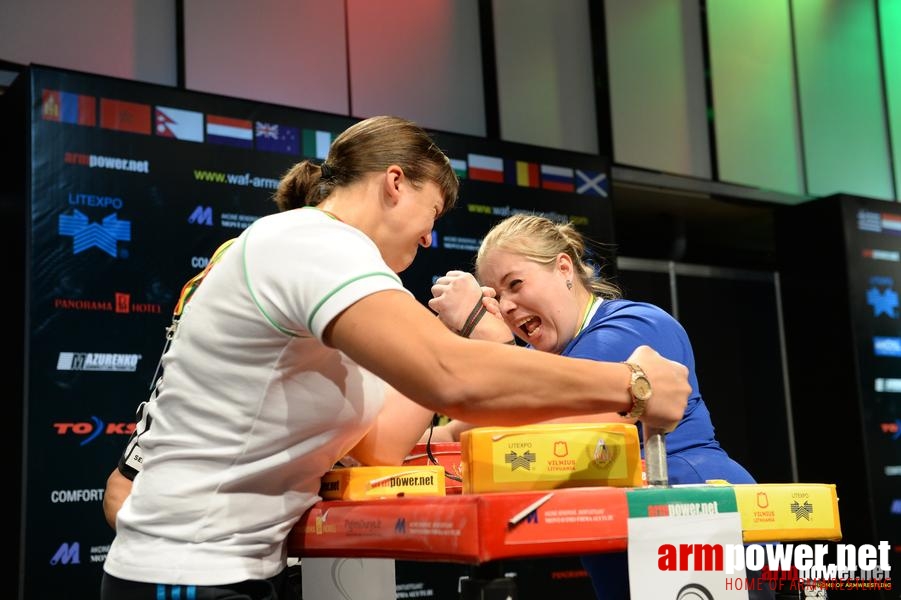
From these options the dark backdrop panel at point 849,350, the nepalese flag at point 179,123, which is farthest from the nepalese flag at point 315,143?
the dark backdrop panel at point 849,350

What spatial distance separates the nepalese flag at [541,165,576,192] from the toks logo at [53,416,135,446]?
2.57m

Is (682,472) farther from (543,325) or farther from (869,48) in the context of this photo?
(869,48)

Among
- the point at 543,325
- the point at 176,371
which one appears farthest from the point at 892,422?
the point at 176,371

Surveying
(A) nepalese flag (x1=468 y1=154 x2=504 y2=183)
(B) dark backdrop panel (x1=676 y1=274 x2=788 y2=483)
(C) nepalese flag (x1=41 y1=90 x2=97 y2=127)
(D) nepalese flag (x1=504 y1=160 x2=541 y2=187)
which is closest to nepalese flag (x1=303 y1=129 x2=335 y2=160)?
(A) nepalese flag (x1=468 y1=154 x2=504 y2=183)

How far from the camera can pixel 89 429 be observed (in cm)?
358

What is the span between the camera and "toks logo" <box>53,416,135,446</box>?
3521 millimetres

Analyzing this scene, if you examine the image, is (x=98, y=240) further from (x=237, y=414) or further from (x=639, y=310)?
(x=237, y=414)

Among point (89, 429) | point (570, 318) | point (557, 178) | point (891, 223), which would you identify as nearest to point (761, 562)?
point (570, 318)

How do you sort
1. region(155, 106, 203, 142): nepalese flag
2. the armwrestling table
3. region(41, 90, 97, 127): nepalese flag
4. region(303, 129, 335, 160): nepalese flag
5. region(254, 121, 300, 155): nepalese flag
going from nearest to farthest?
1. the armwrestling table
2. region(41, 90, 97, 127): nepalese flag
3. region(155, 106, 203, 142): nepalese flag
4. region(254, 121, 300, 155): nepalese flag
5. region(303, 129, 335, 160): nepalese flag

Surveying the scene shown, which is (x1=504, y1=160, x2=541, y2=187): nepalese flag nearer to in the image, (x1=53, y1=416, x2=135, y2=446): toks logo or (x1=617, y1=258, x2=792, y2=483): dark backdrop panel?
(x1=617, y1=258, x2=792, y2=483): dark backdrop panel

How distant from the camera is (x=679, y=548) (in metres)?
1.14

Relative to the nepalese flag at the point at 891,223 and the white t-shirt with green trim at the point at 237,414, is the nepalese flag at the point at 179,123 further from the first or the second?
the nepalese flag at the point at 891,223

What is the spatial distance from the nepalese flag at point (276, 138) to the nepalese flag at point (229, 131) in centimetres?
4

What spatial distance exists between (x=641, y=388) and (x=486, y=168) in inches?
150
